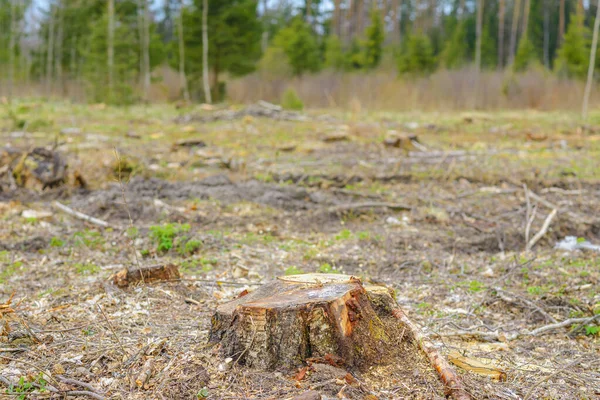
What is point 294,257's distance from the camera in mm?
4762

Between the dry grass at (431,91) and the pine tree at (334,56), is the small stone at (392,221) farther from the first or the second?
the pine tree at (334,56)

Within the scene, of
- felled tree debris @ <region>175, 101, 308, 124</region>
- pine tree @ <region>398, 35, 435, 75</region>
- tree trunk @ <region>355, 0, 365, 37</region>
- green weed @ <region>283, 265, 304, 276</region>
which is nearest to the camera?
green weed @ <region>283, 265, 304, 276</region>

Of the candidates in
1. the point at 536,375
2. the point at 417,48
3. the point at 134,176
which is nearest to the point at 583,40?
Result: the point at 417,48

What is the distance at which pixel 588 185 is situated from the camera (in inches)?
297

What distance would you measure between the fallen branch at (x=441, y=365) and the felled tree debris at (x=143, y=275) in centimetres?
164

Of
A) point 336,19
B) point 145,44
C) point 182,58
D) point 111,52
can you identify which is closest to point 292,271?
point 111,52

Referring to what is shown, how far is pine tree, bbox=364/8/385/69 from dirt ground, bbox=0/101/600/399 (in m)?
19.2

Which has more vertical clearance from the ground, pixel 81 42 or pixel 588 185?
pixel 81 42

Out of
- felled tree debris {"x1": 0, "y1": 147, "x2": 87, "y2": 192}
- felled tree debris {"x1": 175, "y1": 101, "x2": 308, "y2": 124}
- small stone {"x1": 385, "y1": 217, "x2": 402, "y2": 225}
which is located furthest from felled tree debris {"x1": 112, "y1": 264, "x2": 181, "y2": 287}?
felled tree debris {"x1": 175, "y1": 101, "x2": 308, "y2": 124}

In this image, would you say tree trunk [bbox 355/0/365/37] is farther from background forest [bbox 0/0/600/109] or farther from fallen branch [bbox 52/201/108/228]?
fallen branch [bbox 52/201/108/228]

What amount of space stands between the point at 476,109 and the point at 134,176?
54.5 feet

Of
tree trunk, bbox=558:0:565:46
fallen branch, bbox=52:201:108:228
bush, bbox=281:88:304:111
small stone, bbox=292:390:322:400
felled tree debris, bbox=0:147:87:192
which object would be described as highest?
tree trunk, bbox=558:0:565:46

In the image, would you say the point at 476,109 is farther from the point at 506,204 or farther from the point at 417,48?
the point at 506,204

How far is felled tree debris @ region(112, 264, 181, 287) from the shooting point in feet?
12.0
